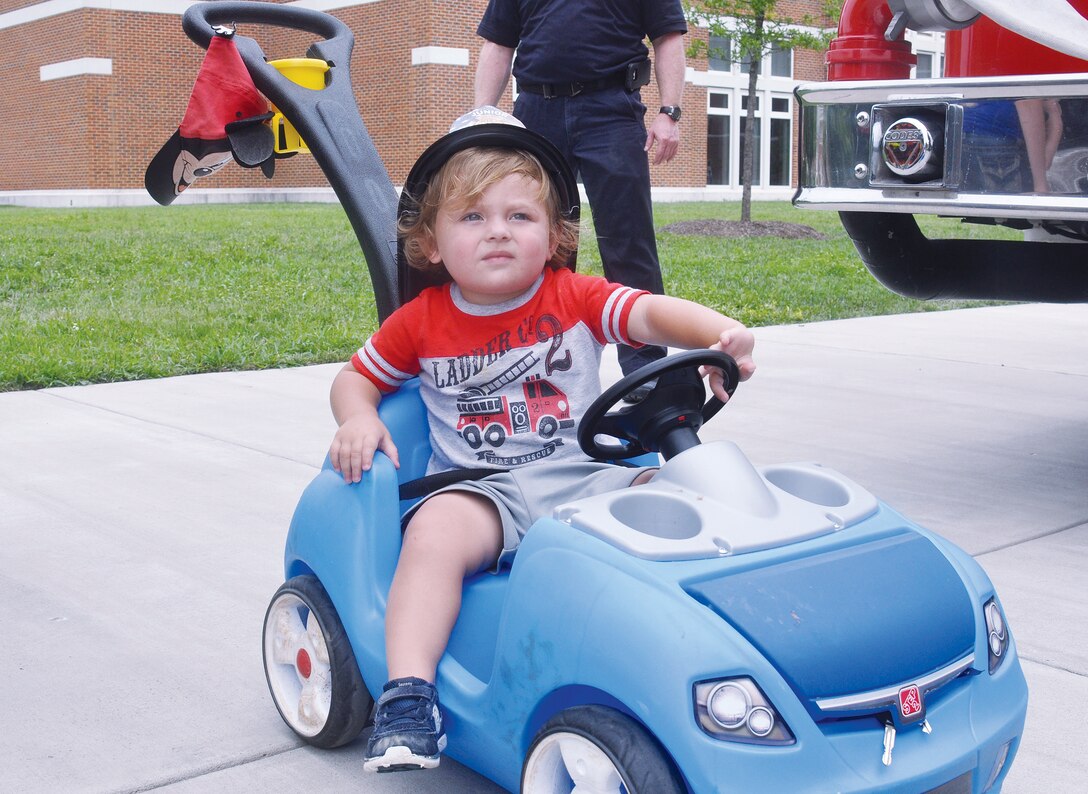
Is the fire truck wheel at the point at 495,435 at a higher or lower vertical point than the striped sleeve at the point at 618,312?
lower

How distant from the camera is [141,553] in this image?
11.0 ft

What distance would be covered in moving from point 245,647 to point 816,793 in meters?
1.53

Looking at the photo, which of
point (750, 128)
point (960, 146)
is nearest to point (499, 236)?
point (960, 146)

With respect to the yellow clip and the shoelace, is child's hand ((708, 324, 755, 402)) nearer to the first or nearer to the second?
the shoelace

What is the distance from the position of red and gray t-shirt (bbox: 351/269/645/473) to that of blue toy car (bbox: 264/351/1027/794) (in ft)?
0.80

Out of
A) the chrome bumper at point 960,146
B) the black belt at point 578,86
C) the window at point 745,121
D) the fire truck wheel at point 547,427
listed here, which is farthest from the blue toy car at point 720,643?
the window at point 745,121

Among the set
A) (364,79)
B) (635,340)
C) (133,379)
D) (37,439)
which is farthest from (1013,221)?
(364,79)

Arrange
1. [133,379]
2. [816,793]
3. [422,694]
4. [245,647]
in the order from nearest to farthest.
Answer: [816,793]
[422,694]
[245,647]
[133,379]

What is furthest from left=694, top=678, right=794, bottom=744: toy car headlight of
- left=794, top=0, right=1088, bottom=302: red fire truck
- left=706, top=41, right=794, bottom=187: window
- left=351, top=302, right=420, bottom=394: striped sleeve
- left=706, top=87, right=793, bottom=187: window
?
left=706, top=87, right=793, bottom=187: window

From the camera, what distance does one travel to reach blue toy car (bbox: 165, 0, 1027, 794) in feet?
5.31

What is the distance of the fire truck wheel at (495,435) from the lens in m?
2.33

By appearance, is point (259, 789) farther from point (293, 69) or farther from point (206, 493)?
point (206, 493)

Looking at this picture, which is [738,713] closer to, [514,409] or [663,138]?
[514,409]

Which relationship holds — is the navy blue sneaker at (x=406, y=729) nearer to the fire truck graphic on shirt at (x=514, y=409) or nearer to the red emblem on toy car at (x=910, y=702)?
the fire truck graphic on shirt at (x=514, y=409)
